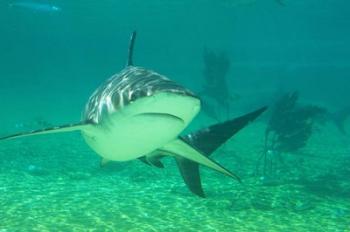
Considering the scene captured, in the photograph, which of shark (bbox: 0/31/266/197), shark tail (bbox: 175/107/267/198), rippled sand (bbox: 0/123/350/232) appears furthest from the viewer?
rippled sand (bbox: 0/123/350/232)

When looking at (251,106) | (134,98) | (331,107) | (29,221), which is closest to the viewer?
(134,98)

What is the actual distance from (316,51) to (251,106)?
4157 inches

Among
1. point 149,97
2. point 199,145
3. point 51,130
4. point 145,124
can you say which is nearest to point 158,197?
point 199,145

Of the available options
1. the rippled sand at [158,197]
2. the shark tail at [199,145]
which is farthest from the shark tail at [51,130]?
the rippled sand at [158,197]

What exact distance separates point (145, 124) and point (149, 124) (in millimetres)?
60

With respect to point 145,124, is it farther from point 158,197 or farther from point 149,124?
point 158,197

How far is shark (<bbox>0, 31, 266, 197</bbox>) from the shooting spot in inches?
170

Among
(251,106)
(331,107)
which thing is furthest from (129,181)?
(331,107)

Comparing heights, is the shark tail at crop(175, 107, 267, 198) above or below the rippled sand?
above

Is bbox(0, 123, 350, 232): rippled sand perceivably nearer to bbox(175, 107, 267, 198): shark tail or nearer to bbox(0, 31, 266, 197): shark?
bbox(175, 107, 267, 198): shark tail

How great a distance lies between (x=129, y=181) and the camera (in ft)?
44.1

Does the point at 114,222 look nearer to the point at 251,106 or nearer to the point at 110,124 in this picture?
the point at 110,124

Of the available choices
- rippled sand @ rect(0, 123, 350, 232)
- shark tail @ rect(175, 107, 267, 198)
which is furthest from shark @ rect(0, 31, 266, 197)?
rippled sand @ rect(0, 123, 350, 232)

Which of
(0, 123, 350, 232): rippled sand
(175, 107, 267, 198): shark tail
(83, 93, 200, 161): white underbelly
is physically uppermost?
(83, 93, 200, 161): white underbelly
